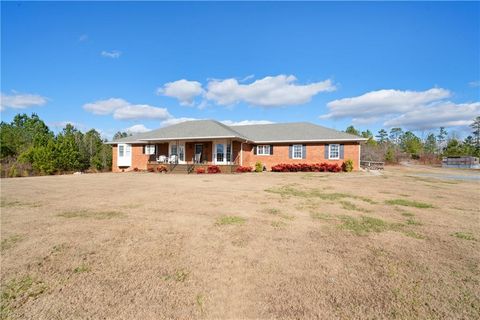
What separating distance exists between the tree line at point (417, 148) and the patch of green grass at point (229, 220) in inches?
1020

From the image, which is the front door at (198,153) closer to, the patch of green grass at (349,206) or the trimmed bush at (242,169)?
the trimmed bush at (242,169)

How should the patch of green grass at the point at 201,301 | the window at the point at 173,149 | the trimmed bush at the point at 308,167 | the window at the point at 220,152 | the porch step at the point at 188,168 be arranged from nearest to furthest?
the patch of green grass at the point at 201,301 → the porch step at the point at 188,168 → the trimmed bush at the point at 308,167 → the window at the point at 220,152 → the window at the point at 173,149

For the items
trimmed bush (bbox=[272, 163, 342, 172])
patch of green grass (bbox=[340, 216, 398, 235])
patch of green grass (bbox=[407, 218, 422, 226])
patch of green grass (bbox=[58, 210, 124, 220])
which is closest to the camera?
patch of green grass (bbox=[340, 216, 398, 235])

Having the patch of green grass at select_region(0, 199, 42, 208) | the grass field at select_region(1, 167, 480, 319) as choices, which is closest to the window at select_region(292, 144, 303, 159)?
the grass field at select_region(1, 167, 480, 319)

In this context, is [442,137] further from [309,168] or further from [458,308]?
[458,308]

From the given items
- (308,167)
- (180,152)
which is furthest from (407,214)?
(180,152)

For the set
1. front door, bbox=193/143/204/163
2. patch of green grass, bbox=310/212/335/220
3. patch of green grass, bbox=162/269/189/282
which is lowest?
patch of green grass, bbox=162/269/189/282

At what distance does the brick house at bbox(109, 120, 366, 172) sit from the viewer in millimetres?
21156

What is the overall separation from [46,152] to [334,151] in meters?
28.9

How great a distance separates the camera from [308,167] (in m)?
21.4

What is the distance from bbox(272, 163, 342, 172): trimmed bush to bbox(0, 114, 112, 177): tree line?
21.2 metres

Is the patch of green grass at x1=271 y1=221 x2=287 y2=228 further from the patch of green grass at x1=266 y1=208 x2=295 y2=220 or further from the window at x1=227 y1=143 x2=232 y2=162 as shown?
the window at x1=227 y1=143 x2=232 y2=162

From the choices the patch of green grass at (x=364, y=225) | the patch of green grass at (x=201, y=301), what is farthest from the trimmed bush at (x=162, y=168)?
the patch of green grass at (x=201, y=301)

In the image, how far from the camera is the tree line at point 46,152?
1017 inches
